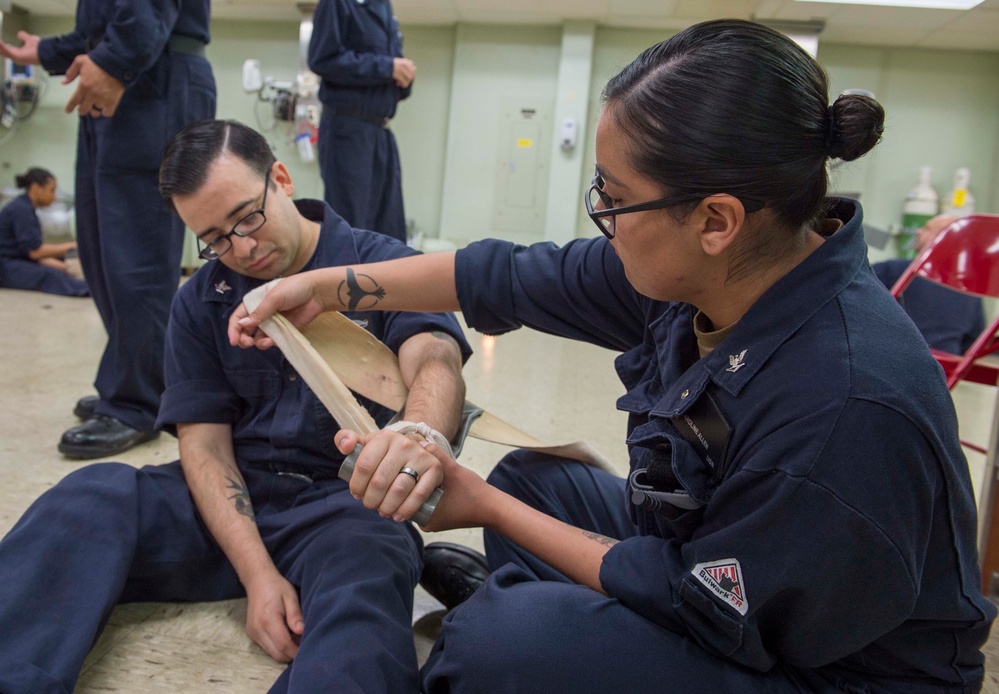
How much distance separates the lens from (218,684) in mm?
1174

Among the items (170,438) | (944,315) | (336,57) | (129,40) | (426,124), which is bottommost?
(170,438)

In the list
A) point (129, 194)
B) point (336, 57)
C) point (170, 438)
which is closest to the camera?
point (129, 194)

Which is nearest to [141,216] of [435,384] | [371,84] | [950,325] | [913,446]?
[435,384]

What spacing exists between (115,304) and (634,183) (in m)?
1.79

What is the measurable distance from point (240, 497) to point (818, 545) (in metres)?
1.01

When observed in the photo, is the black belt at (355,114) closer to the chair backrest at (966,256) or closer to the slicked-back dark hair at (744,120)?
the chair backrest at (966,256)

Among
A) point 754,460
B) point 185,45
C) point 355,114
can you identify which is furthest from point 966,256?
point 355,114

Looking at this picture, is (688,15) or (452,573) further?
(688,15)

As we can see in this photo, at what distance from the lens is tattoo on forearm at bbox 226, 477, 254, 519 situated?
1.36 meters

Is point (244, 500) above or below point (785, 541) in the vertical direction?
below

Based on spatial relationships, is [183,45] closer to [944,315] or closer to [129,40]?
[129,40]

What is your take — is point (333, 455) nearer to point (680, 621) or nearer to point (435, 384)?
point (435, 384)

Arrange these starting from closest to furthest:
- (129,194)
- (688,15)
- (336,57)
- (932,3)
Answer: (129,194)
(336,57)
(932,3)
(688,15)

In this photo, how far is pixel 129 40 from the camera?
201cm
